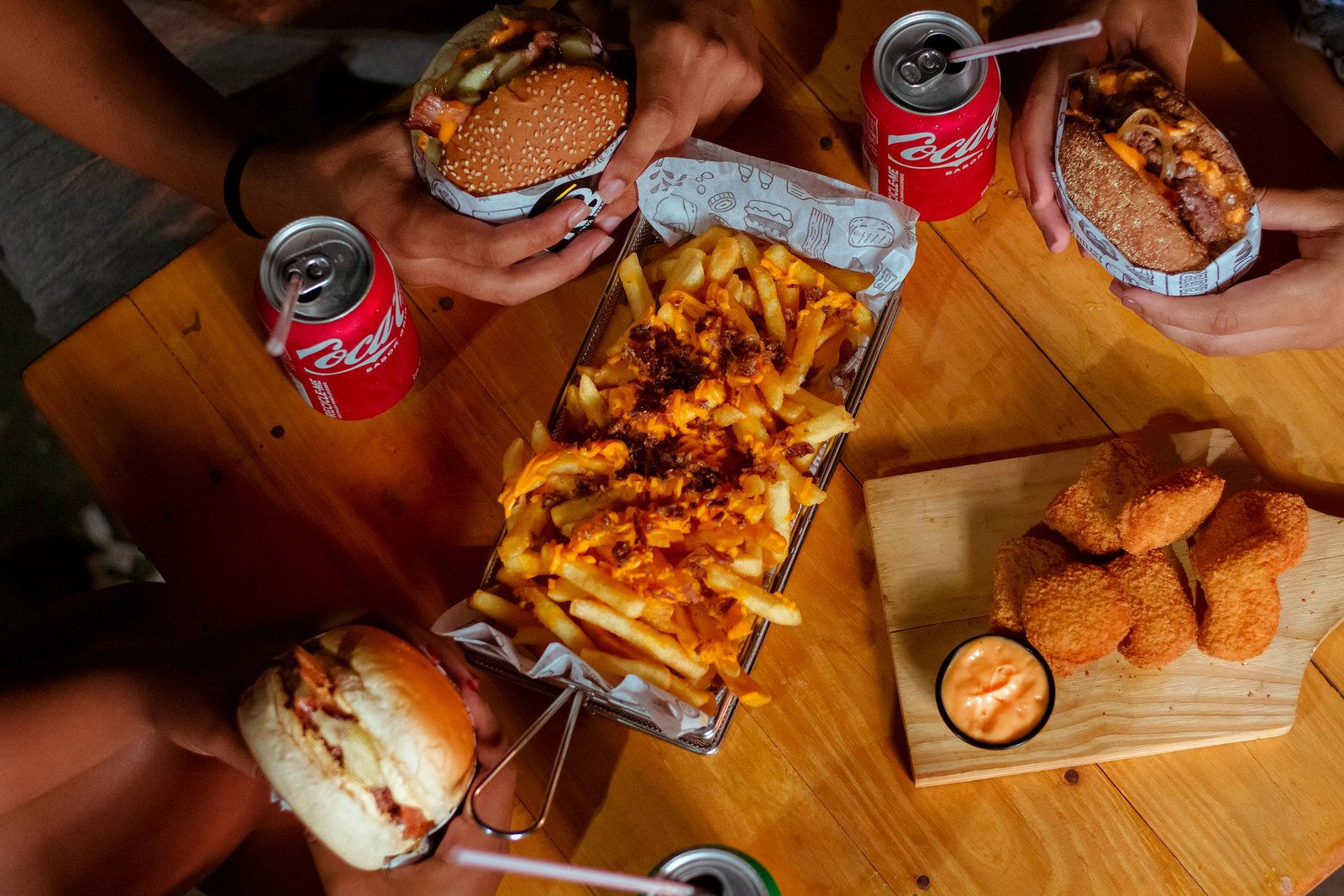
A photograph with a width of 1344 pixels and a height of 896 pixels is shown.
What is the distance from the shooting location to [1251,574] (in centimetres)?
176

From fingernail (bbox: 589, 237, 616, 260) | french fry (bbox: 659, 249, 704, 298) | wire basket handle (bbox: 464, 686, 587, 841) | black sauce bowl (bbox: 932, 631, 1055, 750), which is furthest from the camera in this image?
fingernail (bbox: 589, 237, 616, 260)

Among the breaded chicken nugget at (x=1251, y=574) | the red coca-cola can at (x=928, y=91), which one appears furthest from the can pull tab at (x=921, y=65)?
the breaded chicken nugget at (x=1251, y=574)

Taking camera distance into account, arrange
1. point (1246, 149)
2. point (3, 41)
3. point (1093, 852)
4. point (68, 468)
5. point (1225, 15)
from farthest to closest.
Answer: point (68, 468) < point (1225, 15) < point (1246, 149) < point (3, 41) < point (1093, 852)

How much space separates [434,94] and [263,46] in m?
1.49

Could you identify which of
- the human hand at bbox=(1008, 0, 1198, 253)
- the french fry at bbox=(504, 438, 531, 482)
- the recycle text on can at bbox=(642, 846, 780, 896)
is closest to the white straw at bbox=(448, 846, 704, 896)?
the recycle text on can at bbox=(642, 846, 780, 896)

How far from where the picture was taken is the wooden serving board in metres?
1.82

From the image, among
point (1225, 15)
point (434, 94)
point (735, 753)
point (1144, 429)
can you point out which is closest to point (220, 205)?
point (434, 94)

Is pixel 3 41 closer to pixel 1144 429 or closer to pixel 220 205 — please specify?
pixel 220 205

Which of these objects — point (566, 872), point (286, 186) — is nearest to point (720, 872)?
point (566, 872)

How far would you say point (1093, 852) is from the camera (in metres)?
1.82

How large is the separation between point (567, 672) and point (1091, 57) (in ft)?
4.88

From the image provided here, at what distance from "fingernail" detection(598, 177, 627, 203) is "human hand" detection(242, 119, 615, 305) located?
4cm

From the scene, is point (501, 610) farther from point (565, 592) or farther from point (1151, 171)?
point (1151, 171)

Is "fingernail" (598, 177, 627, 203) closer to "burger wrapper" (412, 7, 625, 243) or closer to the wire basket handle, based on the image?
"burger wrapper" (412, 7, 625, 243)
